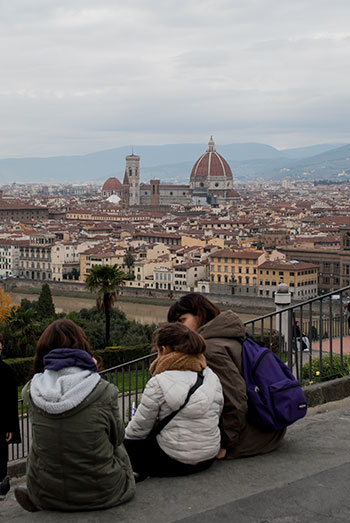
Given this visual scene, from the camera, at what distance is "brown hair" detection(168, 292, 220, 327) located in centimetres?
359

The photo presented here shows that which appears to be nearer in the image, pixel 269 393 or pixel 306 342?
pixel 269 393

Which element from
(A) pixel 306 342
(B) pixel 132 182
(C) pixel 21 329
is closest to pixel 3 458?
(A) pixel 306 342

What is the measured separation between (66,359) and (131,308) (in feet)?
116

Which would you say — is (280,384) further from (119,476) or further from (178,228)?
(178,228)

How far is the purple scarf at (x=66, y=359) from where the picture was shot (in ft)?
9.54

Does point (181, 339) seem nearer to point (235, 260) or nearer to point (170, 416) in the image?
point (170, 416)

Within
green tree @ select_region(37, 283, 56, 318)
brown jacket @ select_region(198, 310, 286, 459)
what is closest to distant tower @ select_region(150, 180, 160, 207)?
green tree @ select_region(37, 283, 56, 318)

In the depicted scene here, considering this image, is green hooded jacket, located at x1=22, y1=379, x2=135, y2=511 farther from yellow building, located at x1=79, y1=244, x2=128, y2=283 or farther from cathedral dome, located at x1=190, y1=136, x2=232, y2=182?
cathedral dome, located at x1=190, y1=136, x2=232, y2=182

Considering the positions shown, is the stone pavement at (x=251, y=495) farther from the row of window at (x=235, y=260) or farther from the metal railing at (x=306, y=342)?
the row of window at (x=235, y=260)

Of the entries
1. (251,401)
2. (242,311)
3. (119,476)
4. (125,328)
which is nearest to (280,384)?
(251,401)

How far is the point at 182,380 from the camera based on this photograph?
321cm

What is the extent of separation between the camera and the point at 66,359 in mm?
2908

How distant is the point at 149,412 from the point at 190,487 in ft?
1.01

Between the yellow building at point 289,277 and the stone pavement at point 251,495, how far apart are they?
3569 centimetres
